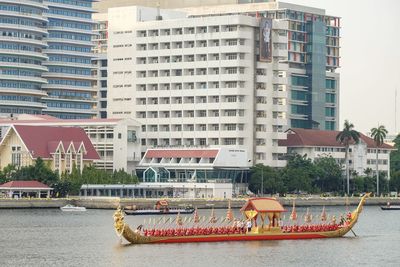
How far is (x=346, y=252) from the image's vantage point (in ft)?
427

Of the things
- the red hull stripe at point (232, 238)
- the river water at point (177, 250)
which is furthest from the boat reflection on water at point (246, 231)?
the river water at point (177, 250)

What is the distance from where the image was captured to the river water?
11881 centimetres

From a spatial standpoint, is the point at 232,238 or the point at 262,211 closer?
the point at 232,238

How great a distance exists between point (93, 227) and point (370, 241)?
37.6 meters

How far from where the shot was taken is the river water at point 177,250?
4678 inches

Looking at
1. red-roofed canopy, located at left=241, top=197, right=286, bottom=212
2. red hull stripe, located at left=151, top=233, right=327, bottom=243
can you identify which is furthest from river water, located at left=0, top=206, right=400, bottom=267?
red-roofed canopy, located at left=241, top=197, right=286, bottom=212

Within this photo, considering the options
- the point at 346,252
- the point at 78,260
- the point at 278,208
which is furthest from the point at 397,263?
the point at 78,260

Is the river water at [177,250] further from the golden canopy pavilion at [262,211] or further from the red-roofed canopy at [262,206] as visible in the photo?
the red-roofed canopy at [262,206]

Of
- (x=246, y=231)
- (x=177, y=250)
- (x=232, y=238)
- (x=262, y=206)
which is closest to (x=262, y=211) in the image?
(x=262, y=206)

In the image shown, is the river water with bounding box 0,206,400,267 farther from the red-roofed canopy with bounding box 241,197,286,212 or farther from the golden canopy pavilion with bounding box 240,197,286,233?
the red-roofed canopy with bounding box 241,197,286,212

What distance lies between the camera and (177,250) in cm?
12769

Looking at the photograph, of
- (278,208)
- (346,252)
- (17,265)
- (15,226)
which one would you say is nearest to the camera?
(17,265)

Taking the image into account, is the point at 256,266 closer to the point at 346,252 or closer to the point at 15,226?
the point at 346,252

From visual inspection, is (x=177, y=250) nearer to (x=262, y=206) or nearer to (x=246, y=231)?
(x=246, y=231)
